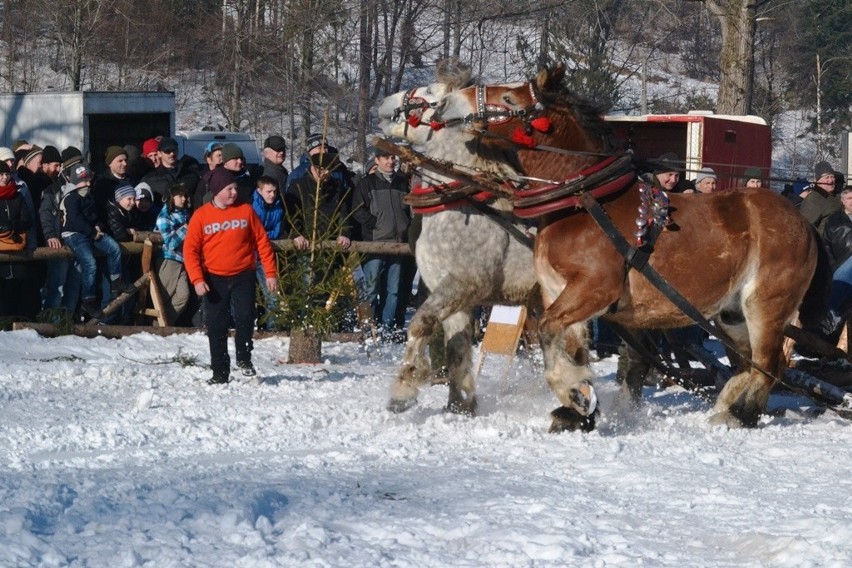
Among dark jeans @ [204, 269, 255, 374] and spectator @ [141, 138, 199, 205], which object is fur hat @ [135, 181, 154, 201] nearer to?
spectator @ [141, 138, 199, 205]

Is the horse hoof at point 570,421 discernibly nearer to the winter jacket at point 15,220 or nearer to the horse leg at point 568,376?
the horse leg at point 568,376

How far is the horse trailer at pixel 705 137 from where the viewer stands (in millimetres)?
16391

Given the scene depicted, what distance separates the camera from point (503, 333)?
379 inches

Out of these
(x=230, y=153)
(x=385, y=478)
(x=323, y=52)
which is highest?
(x=323, y=52)

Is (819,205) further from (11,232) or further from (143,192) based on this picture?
(11,232)

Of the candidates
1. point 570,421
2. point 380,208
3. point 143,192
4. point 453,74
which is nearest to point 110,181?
point 143,192

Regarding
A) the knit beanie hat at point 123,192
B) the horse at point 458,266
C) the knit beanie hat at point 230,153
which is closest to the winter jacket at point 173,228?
the knit beanie hat at point 123,192

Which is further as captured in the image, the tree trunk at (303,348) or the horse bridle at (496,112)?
the tree trunk at (303,348)

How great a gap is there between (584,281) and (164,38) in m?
23.8

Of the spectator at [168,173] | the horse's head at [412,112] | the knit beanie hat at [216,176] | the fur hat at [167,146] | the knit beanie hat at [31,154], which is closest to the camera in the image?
the horse's head at [412,112]

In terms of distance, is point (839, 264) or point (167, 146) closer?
point (839, 264)

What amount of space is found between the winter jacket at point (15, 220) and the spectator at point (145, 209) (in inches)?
44.6

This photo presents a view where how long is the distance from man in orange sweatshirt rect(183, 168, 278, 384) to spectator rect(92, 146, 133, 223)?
9.71 feet

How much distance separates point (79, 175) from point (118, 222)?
57 cm
